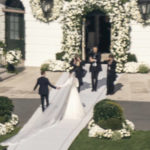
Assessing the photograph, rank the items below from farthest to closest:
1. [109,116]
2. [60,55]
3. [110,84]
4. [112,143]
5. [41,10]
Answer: [41,10] → [60,55] → [110,84] → [109,116] → [112,143]

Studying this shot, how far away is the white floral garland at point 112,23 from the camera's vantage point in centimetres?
2402

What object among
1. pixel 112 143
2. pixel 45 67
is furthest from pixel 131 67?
pixel 112 143

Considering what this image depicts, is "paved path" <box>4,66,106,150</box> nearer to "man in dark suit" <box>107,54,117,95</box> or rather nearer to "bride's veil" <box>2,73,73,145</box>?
"bride's veil" <box>2,73,73,145</box>

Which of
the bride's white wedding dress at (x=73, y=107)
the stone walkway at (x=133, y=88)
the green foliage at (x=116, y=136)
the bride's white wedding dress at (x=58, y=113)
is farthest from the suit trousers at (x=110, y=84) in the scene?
the green foliage at (x=116, y=136)

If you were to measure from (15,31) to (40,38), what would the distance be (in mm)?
2590

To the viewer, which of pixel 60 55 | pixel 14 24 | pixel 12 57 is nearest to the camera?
pixel 12 57

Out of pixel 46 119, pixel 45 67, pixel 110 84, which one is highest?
pixel 45 67

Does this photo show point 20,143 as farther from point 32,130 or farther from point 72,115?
point 72,115

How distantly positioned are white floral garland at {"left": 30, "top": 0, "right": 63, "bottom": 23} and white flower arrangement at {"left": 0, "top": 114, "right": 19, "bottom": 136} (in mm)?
12493

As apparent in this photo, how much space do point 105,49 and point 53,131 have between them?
16.0 m

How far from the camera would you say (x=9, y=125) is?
1367 centimetres

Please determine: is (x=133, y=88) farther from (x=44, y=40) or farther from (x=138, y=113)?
(x=44, y=40)

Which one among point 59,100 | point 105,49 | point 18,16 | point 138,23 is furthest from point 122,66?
point 59,100

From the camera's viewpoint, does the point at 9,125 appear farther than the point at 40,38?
No
